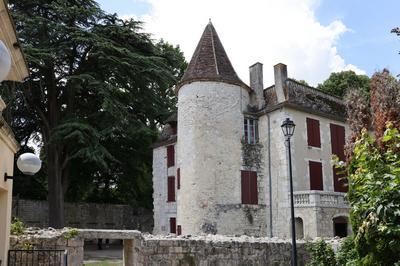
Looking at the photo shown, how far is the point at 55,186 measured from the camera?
24.5 m

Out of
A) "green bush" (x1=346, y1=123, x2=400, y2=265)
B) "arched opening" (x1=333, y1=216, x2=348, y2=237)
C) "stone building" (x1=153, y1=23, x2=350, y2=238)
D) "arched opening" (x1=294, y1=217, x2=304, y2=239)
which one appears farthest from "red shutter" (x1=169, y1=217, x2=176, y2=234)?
"green bush" (x1=346, y1=123, x2=400, y2=265)

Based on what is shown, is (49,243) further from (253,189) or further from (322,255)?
(253,189)

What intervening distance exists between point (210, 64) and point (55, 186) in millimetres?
10740

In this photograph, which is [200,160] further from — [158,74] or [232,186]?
[158,74]

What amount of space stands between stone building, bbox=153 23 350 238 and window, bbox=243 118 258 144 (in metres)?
0.05

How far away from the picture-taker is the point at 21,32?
23.3 m

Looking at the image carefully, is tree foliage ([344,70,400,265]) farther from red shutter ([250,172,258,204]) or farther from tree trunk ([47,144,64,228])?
tree trunk ([47,144,64,228])

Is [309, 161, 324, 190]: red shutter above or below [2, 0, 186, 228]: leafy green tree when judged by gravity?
below

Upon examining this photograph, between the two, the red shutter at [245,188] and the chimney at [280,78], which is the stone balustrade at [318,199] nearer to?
the red shutter at [245,188]

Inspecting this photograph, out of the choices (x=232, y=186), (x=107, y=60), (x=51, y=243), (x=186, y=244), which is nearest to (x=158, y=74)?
(x=107, y=60)

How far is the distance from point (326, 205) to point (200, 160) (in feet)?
20.0

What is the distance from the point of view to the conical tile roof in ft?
72.2

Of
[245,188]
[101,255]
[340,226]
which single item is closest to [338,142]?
[340,226]

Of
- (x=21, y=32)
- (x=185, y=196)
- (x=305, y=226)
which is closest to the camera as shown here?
(x=305, y=226)
